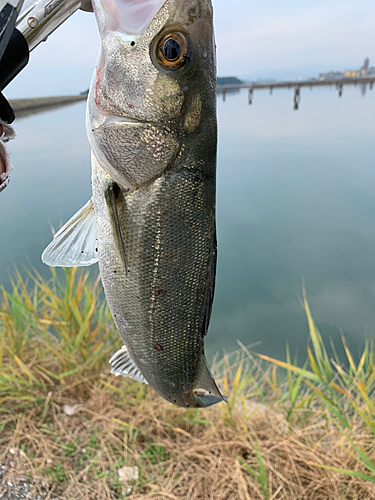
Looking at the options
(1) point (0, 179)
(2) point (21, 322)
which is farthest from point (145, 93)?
(2) point (21, 322)

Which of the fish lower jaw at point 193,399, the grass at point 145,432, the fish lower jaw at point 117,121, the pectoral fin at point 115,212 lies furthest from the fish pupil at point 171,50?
the grass at point 145,432

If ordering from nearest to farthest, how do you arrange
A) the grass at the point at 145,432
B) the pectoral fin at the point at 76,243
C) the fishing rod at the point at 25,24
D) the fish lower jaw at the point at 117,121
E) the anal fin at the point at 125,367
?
the fishing rod at the point at 25,24, the fish lower jaw at the point at 117,121, the pectoral fin at the point at 76,243, the anal fin at the point at 125,367, the grass at the point at 145,432

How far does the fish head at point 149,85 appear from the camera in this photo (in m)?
0.86

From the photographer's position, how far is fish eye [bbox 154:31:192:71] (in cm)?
88

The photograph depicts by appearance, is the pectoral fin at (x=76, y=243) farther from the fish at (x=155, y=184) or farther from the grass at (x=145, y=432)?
the grass at (x=145, y=432)

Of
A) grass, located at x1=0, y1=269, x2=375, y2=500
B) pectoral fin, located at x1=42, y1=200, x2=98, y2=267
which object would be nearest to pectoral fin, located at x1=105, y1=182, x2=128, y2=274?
pectoral fin, located at x1=42, y1=200, x2=98, y2=267

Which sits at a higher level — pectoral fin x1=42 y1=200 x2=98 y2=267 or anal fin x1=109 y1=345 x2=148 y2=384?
pectoral fin x1=42 y1=200 x2=98 y2=267

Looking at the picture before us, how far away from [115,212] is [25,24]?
Result: 48 centimetres

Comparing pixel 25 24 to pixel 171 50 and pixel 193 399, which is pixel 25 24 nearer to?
pixel 171 50

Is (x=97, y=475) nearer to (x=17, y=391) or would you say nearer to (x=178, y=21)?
(x=17, y=391)

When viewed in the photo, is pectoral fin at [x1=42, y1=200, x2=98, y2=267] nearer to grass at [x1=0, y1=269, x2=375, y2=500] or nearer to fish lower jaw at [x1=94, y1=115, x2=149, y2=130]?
fish lower jaw at [x1=94, y1=115, x2=149, y2=130]

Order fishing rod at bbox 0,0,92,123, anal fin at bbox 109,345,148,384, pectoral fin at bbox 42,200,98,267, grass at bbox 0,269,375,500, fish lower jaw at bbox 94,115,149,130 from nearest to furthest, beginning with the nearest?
fishing rod at bbox 0,0,92,123, fish lower jaw at bbox 94,115,149,130, pectoral fin at bbox 42,200,98,267, anal fin at bbox 109,345,148,384, grass at bbox 0,269,375,500

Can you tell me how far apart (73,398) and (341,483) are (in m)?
1.92

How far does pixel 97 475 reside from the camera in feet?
7.31
